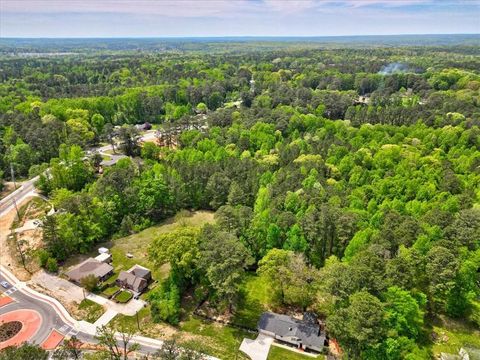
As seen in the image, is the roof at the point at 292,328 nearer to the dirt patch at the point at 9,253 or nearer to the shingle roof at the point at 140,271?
the shingle roof at the point at 140,271

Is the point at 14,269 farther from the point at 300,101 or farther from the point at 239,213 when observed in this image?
the point at 300,101

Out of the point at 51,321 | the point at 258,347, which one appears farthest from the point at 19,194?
the point at 258,347

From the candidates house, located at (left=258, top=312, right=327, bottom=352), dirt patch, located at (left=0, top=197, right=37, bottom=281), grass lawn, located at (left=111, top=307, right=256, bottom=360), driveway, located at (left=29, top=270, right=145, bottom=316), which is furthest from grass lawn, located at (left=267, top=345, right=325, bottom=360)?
dirt patch, located at (left=0, top=197, right=37, bottom=281)

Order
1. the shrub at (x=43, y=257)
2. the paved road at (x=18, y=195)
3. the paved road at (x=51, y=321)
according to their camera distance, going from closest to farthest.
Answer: the paved road at (x=51, y=321) < the shrub at (x=43, y=257) < the paved road at (x=18, y=195)

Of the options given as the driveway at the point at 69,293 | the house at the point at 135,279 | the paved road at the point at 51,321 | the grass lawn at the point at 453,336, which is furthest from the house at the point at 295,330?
the house at the point at 135,279

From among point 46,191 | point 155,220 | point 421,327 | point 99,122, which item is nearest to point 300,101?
point 99,122
